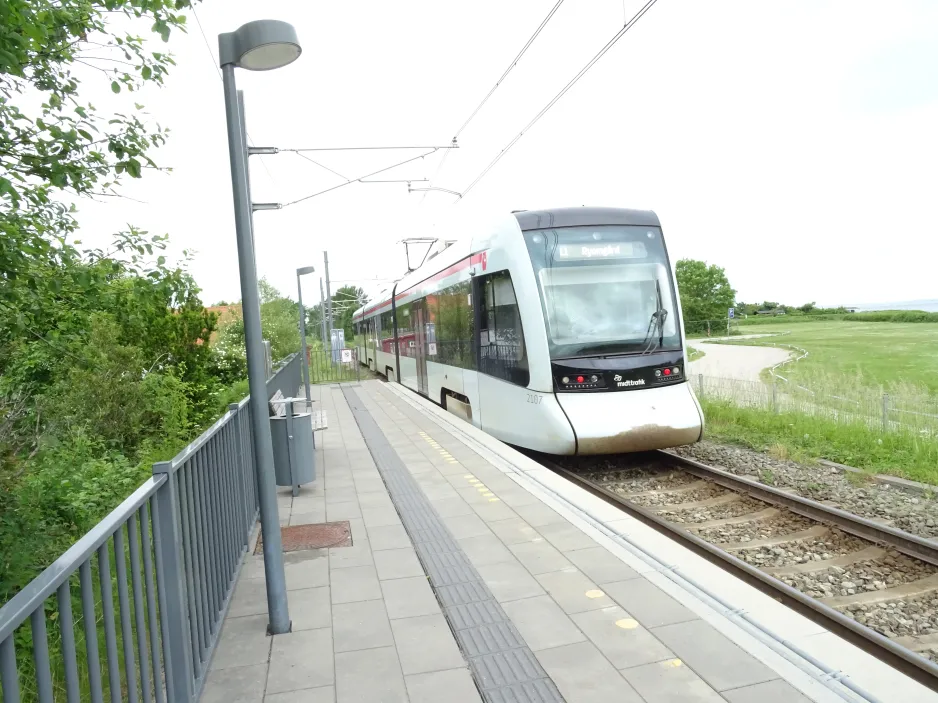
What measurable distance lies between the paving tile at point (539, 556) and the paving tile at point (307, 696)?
5.71ft

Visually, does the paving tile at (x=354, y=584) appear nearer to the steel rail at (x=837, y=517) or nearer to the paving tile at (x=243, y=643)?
the paving tile at (x=243, y=643)

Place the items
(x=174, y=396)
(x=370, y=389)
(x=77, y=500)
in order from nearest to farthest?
(x=77, y=500), (x=174, y=396), (x=370, y=389)

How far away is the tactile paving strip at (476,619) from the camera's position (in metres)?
3.16

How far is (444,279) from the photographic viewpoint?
12367 millimetres

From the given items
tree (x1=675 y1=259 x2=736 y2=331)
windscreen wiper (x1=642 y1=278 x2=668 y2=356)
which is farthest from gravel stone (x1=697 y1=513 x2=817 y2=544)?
tree (x1=675 y1=259 x2=736 y2=331)

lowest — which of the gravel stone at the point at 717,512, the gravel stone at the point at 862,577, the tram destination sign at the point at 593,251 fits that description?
the gravel stone at the point at 862,577

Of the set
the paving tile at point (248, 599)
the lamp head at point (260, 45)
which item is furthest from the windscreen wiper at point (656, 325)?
the lamp head at point (260, 45)

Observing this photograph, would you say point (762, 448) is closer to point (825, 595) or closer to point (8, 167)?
point (825, 595)

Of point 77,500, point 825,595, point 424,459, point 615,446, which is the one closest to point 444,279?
point 424,459

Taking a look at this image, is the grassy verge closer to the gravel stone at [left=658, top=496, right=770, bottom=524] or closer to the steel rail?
the steel rail

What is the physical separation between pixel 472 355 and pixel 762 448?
4.34m

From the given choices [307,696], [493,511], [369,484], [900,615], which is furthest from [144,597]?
[369,484]

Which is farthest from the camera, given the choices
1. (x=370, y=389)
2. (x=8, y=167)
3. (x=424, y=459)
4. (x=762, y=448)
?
(x=370, y=389)

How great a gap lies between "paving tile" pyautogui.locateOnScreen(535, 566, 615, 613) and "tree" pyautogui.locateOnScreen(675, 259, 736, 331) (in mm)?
98872
